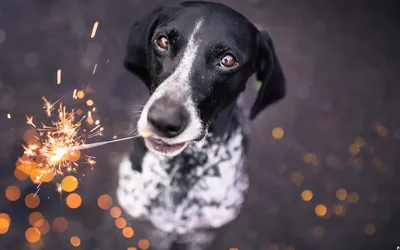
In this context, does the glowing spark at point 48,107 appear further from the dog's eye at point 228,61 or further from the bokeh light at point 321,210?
the bokeh light at point 321,210

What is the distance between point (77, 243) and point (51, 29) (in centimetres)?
104

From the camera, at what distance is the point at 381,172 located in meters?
2.57

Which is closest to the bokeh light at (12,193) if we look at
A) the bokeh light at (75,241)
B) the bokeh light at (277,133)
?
the bokeh light at (75,241)

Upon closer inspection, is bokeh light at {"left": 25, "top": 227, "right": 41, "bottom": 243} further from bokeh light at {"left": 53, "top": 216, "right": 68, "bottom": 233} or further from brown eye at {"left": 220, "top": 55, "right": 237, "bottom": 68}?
brown eye at {"left": 220, "top": 55, "right": 237, "bottom": 68}

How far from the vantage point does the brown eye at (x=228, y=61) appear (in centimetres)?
195

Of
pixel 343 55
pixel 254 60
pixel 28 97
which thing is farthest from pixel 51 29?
pixel 343 55

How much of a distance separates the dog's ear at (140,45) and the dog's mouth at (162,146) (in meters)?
0.39

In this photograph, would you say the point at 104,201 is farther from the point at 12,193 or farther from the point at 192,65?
the point at 192,65

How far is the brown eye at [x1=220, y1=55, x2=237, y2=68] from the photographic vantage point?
1.95 metres

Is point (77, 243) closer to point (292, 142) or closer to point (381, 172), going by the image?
point (292, 142)

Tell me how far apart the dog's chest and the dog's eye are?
1.58ft

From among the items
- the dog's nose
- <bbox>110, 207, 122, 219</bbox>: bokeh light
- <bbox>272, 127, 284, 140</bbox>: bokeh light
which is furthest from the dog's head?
<bbox>110, 207, 122, 219</bbox>: bokeh light

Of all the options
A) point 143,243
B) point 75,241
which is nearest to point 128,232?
point 143,243

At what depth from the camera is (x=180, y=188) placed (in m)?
2.38
